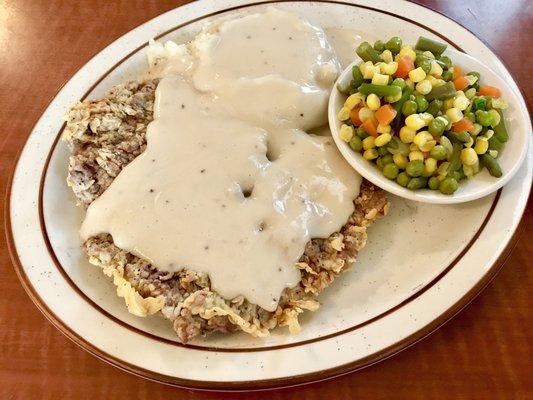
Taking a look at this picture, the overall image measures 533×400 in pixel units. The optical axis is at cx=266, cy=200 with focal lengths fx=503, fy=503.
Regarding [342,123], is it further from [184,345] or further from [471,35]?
[184,345]

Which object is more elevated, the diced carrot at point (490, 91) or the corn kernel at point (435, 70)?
the corn kernel at point (435, 70)

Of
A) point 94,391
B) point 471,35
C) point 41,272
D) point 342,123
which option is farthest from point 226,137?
point 471,35

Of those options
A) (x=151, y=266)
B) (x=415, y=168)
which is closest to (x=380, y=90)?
(x=415, y=168)

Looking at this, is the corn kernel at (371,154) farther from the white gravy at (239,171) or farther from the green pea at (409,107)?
the green pea at (409,107)

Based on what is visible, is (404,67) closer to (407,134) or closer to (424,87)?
(424,87)

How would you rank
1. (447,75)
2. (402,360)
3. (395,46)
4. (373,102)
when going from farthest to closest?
1. (395,46)
2. (447,75)
3. (373,102)
4. (402,360)

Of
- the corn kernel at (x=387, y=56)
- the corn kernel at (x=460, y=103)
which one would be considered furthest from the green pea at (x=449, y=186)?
the corn kernel at (x=387, y=56)
